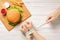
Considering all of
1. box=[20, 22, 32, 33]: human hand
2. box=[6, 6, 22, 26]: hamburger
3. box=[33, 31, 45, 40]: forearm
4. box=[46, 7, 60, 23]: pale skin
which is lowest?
box=[33, 31, 45, 40]: forearm

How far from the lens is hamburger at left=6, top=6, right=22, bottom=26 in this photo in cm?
92

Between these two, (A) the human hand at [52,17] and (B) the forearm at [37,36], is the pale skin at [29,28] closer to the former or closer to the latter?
(B) the forearm at [37,36]

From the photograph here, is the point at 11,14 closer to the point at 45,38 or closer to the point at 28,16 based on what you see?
the point at 28,16

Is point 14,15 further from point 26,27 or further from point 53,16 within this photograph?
point 53,16

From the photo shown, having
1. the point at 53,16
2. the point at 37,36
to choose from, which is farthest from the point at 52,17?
the point at 37,36

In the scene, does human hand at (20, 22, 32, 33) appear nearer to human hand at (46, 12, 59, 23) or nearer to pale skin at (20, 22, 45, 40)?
pale skin at (20, 22, 45, 40)

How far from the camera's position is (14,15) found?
92cm

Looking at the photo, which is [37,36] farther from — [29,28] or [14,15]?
[14,15]

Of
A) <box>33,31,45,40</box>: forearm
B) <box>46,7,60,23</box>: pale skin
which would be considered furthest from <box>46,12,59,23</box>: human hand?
<box>33,31,45,40</box>: forearm

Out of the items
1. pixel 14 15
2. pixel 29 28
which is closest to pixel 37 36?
pixel 29 28

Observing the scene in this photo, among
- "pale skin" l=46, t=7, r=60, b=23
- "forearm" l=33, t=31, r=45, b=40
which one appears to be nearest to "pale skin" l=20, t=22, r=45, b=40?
"forearm" l=33, t=31, r=45, b=40

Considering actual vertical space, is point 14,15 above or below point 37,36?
above

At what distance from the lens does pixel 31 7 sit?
977 millimetres

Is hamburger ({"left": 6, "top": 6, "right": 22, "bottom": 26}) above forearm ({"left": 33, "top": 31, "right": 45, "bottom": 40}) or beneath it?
above
